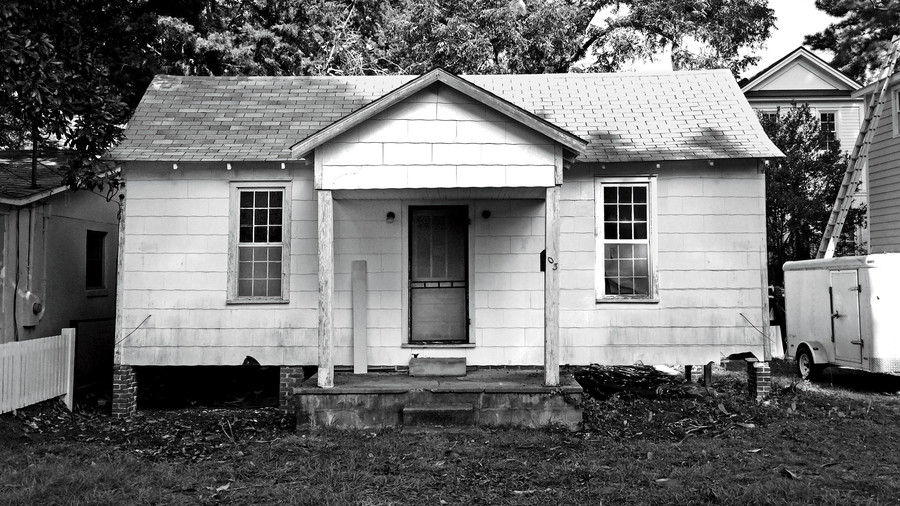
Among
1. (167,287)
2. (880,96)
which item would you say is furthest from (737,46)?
(167,287)

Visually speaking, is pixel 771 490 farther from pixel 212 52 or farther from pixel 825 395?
pixel 212 52

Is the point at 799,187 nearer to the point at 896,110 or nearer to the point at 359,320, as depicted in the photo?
the point at 896,110

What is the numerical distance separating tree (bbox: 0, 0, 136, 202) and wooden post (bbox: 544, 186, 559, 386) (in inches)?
255

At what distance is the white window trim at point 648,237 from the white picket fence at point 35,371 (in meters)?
7.76

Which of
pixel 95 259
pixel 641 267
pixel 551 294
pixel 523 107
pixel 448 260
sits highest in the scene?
pixel 523 107

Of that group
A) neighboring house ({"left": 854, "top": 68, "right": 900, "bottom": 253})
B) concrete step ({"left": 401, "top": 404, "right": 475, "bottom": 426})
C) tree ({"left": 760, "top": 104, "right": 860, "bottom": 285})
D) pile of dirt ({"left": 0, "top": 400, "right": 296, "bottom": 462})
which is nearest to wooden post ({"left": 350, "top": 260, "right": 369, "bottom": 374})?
pile of dirt ({"left": 0, "top": 400, "right": 296, "bottom": 462})

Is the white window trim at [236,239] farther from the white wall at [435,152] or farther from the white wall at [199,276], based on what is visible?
the white wall at [435,152]

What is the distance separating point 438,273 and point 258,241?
2.69 m

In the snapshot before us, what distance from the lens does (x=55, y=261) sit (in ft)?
40.5

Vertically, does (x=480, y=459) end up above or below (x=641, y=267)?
below

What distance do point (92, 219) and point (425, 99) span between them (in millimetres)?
7655

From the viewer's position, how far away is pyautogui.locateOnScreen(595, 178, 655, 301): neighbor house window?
10.8m

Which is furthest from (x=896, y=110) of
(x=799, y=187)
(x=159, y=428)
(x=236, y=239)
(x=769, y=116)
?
(x=159, y=428)

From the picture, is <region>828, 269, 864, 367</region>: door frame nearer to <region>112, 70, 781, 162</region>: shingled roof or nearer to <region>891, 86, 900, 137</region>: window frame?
<region>112, 70, 781, 162</region>: shingled roof
